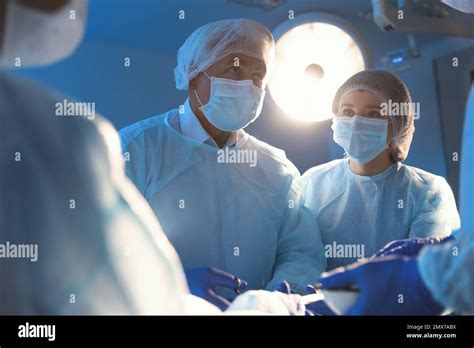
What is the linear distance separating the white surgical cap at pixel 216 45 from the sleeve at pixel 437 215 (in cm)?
69

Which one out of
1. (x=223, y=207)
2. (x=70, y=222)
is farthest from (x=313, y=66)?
(x=70, y=222)

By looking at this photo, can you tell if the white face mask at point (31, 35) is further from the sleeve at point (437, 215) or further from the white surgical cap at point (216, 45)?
the sleeve at point (437, 215)

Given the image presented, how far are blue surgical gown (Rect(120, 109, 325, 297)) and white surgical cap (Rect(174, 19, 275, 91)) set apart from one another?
0.14m

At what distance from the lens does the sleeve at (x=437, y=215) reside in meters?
1.76

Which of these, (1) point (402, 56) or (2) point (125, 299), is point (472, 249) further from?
(1) point (402, 56)

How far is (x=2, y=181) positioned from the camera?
1100 mm

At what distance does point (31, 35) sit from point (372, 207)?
45.8 inches

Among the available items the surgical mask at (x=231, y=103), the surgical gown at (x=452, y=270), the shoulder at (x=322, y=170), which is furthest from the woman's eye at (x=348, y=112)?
the surgical gown at (x=452, y=270)

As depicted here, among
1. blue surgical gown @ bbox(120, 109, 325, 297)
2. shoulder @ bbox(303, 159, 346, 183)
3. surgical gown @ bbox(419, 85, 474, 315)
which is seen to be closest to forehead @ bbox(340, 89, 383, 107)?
shoulder @ bbox(303, 159, 346, 183)

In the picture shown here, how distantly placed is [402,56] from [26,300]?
1.43 m

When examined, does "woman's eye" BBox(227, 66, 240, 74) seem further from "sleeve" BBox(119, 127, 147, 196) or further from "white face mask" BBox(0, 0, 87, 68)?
"white face mask" BBox(0, 0, 87, 68)

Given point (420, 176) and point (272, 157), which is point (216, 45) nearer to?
point (272, 157)
